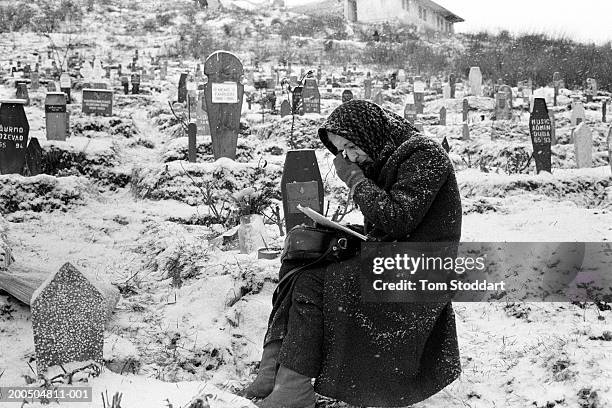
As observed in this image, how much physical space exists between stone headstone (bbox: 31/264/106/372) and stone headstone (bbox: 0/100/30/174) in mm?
5295

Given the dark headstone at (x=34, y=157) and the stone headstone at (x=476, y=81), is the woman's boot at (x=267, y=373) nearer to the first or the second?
the dark headstone at (x=34, y=157)

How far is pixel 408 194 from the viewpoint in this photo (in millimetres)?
2230

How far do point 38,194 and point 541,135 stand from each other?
21.7ft

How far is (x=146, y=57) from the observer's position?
70.6 ft

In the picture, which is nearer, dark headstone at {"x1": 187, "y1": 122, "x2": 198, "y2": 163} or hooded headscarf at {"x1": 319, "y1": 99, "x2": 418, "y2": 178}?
hooded headscarf at {"x1": 319, "y1": 99, "x2": 418, "y2": 178}

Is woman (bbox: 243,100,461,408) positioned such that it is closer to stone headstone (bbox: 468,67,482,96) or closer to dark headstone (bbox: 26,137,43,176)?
dark headstone (bbox: 26,137,43,176)

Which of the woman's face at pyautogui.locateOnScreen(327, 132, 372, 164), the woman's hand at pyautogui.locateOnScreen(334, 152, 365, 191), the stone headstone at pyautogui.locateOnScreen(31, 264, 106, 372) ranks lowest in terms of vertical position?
the stone headstone at pyautogui.locateOnScreen(31, 264, 106, 372)

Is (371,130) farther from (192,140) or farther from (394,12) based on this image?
(394,12)

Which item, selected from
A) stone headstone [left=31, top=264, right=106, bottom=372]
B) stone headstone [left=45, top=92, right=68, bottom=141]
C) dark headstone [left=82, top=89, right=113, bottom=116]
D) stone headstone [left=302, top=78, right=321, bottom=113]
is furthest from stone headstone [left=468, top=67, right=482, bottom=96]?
stone headstone [left=31, top=264, right=106, bottom=372]

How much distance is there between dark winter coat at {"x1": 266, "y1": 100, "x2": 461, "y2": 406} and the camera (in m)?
2.24

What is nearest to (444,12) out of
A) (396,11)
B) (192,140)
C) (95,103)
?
(396,11)

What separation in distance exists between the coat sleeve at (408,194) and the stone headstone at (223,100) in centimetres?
613

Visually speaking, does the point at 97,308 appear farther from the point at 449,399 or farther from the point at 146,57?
the point at 146,57

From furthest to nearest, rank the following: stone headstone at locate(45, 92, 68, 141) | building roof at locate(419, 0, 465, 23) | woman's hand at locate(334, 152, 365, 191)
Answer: building roof at locate(419, 0, 465, 23)
stone headstone at locate(45, 92, 68, 141)
woman's hand at locate(334, 152, 365, 191)
